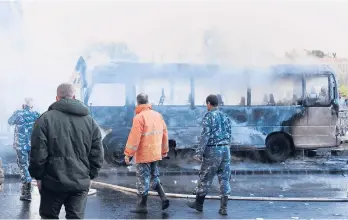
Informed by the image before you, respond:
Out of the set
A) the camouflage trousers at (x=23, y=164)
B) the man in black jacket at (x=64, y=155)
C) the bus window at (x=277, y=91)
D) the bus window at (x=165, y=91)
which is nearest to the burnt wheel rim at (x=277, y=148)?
the bus window at (x=277, y=91)

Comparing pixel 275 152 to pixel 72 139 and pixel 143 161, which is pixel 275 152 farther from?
pixel 72 139

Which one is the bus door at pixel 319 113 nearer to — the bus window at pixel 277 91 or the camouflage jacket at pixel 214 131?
the bus window at pixel 277 91

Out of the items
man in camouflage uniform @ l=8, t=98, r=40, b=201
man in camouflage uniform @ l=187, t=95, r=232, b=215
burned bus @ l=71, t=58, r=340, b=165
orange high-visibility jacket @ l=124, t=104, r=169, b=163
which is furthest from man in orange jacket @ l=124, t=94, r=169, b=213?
burned bus @ l=71, t=58, r=340, b=165

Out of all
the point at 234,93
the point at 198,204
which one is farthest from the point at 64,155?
the point at 234,93

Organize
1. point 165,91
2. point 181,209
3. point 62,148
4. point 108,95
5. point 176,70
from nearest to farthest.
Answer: point 62,148, point 181,209, point 108,95, point 165,91, point 176,70

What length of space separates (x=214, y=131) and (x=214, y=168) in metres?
0.53

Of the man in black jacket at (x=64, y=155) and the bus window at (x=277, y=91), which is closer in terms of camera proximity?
the man in black jacket at (x=64, y=155)

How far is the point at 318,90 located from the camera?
1549 centimetres

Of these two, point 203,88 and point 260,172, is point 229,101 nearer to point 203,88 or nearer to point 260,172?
point 203,88

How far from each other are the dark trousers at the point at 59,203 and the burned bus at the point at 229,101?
914 cm

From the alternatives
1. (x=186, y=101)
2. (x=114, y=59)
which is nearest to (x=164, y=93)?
(x=186, y=101)

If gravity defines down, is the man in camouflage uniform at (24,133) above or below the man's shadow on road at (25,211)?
above

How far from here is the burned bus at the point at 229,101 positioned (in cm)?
1450

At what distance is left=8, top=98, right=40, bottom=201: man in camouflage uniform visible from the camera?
914 centimetres
